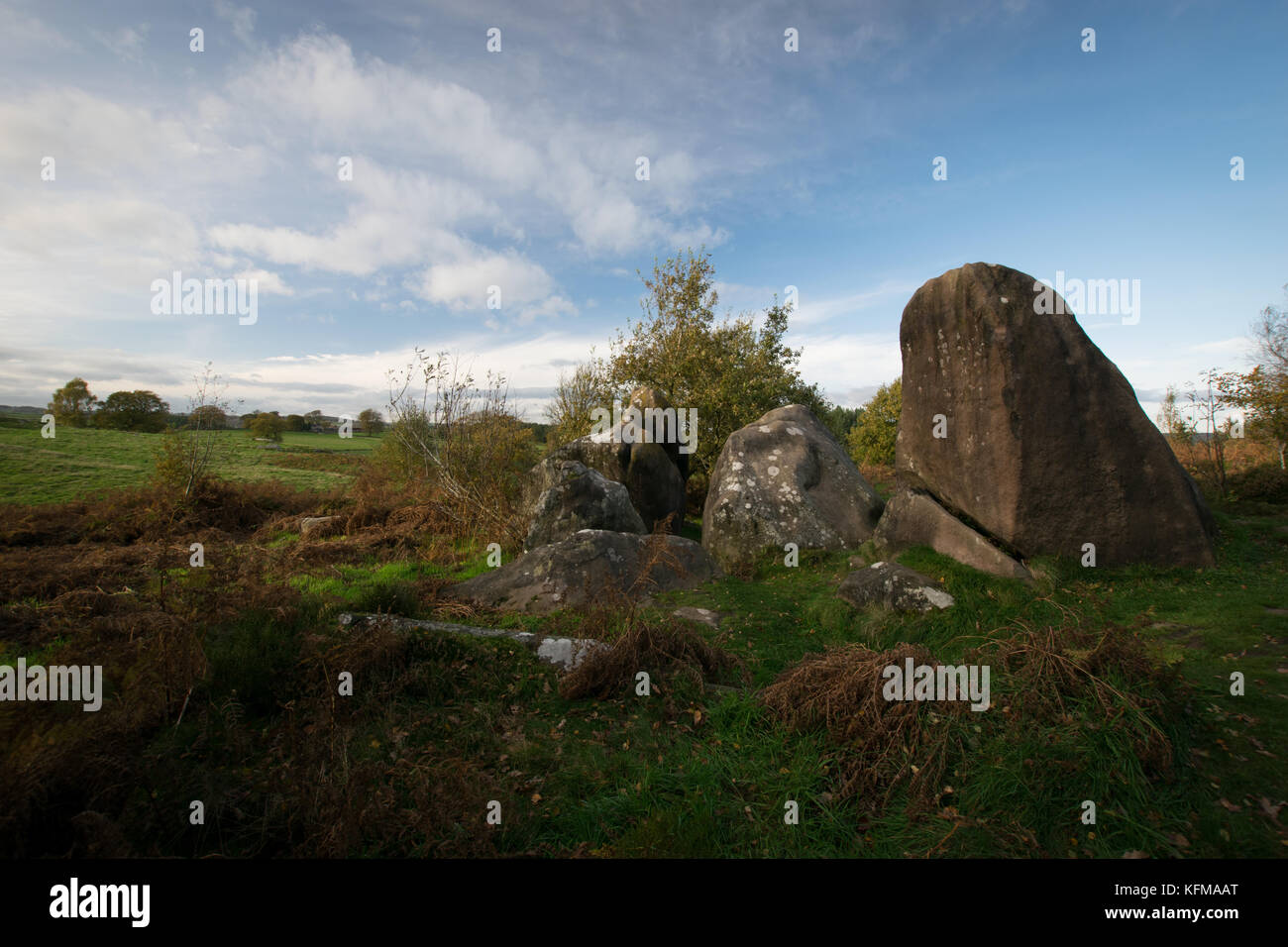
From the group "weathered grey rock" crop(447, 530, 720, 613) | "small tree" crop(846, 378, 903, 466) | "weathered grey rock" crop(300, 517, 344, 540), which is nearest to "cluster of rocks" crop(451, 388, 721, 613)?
"weathered grey rock" crop(447, 530, 720, 613)

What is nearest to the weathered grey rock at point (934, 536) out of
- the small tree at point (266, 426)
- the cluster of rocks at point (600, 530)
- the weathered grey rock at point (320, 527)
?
the cluster of rocks at point (600, 530)

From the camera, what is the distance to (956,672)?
5691 mm

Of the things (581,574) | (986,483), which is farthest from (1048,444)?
(581,574)

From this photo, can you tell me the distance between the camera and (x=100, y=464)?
2406cm

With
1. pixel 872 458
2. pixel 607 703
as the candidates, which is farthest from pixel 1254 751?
pixel 872 458

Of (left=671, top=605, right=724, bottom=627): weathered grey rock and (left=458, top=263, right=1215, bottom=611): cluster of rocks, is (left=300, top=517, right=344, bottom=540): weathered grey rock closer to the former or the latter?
(left=458, top=263, right=1215, bottom=611): cluster of rocks

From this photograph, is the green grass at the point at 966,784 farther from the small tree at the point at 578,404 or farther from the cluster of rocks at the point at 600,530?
the small tree at the point at 578,404

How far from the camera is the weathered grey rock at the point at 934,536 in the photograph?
9.70 meters

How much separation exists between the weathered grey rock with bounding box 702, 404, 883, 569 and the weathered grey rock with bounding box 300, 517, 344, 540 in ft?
34.3

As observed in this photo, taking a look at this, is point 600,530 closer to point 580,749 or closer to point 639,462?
point 639,462

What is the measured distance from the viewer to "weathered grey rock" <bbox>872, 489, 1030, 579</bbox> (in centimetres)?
970

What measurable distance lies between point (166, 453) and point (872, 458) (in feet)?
120

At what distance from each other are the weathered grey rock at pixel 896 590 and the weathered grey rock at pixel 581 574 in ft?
10.0
